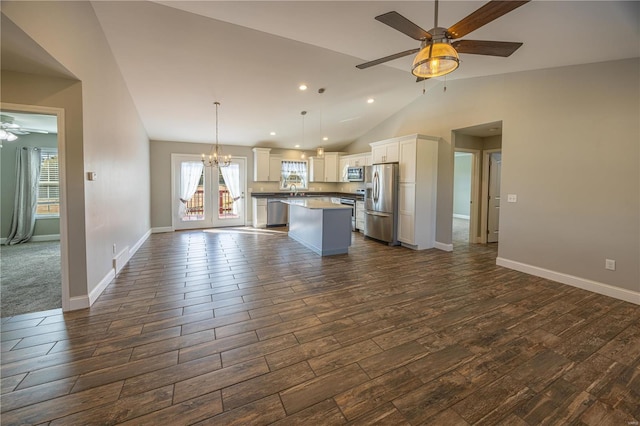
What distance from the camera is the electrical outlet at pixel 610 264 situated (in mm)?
3263

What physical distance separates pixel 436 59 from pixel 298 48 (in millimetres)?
2251

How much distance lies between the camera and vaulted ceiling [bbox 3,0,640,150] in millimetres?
2717

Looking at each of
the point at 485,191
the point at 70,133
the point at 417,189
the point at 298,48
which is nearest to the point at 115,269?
the point at 70,133

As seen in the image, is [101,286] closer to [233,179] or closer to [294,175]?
[233,179]

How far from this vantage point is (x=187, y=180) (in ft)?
25.2

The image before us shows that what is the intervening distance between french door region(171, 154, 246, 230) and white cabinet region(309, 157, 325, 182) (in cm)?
A: 210

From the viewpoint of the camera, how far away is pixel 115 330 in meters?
2.43

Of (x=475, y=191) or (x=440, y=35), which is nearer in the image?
(x=440, y=35)

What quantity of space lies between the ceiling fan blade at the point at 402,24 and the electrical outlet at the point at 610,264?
3465 millimetres

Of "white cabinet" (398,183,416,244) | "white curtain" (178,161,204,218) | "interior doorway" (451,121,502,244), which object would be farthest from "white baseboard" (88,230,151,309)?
"interior doorway" (451,121,502,244)

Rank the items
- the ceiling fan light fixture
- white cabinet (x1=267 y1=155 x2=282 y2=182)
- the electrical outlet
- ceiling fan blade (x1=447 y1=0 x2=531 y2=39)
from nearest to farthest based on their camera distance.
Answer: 1. ceiling fan blade (x1=447 y1=0 x2=531 y2=39)
2. the ceiling fan light fixture
3. the electrical outlet
4. white cabinet (x1=267 y1=155 x2=282 y2=182)

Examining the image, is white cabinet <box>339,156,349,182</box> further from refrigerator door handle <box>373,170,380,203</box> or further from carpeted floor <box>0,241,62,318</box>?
carpeted floor <box>0,241,62,318</box>

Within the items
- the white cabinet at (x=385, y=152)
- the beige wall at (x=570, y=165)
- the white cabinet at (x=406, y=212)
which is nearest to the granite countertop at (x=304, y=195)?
the white cabinet at (x=385, y=152)

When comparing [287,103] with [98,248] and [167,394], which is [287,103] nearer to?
[98,248]
